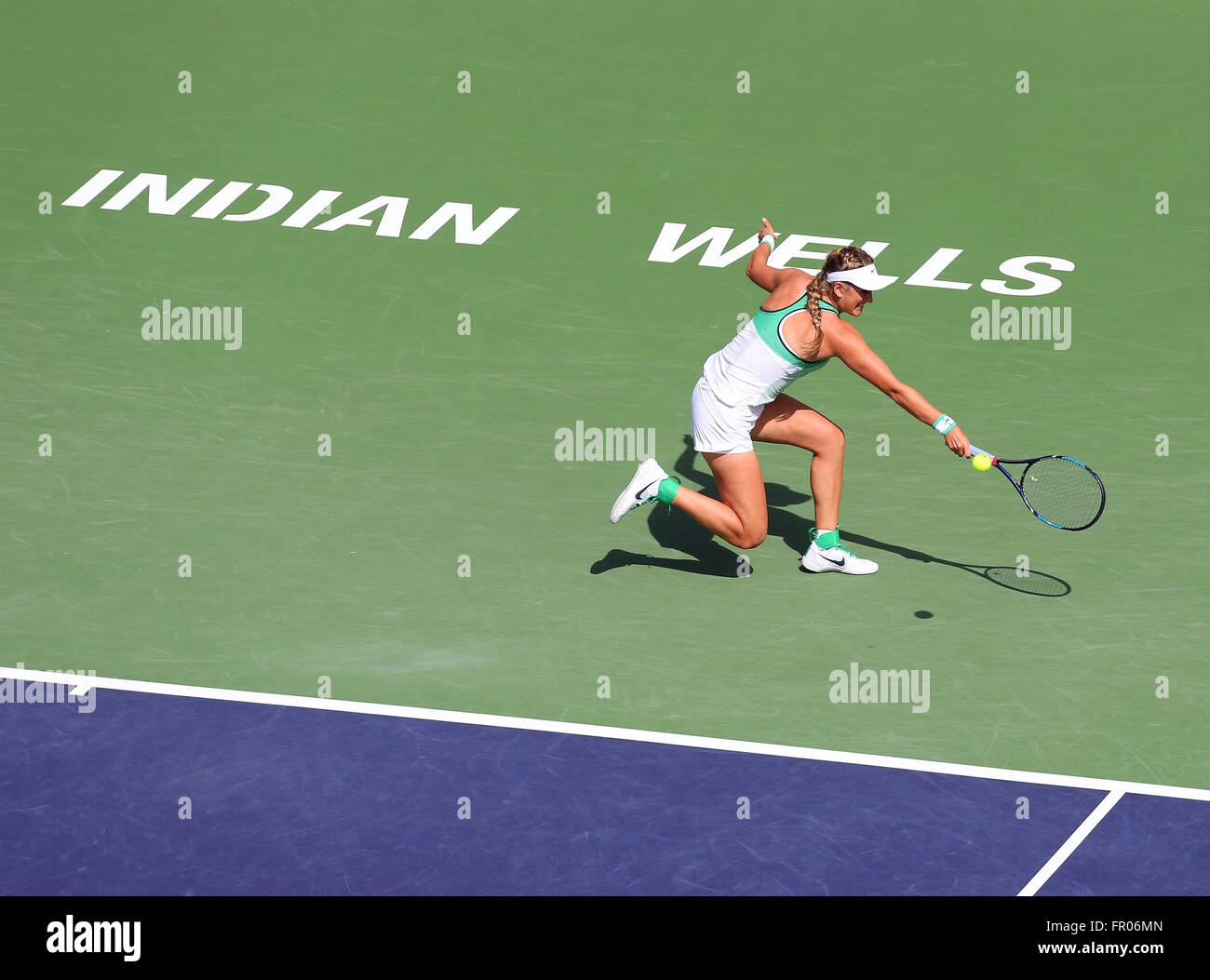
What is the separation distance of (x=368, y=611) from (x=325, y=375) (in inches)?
130

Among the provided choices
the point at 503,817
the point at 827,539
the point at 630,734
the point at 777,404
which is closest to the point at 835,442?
the point at 777,404

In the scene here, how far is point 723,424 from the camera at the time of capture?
10078 millimetres

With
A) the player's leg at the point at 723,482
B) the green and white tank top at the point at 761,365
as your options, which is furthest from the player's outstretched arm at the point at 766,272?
the player's leg at the point at 723,482

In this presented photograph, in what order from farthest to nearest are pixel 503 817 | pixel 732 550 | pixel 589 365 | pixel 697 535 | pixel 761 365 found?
pixel 589 365
pixel 697 535
pixel 732 550
pixel 761 365
pixel 503 817

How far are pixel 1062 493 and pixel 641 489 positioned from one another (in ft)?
8.54

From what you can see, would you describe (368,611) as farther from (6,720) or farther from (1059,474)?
(1059,474)

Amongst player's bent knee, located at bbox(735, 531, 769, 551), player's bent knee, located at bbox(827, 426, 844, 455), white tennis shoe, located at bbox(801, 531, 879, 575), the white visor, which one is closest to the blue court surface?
player's bent knee, located at bbox(735, 531, 769, 551)

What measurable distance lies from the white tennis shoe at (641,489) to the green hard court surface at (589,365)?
1.69ft

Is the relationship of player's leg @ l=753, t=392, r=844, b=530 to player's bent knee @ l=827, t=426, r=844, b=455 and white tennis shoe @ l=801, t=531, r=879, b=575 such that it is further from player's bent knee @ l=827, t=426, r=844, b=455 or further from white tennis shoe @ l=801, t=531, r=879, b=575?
white tennis shoe @ l=801, t=531, r=879, b=575

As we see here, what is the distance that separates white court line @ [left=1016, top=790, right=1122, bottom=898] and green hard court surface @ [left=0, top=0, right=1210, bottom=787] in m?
0.36

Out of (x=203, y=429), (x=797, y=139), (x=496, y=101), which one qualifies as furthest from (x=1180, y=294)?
(x=203, y=429)

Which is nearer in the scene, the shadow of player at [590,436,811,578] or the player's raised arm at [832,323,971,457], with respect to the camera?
the player's raised arm at [832,323,971,457]

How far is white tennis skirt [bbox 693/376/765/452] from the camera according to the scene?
10062 mm

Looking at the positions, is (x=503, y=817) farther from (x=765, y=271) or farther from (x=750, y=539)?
(x=765, y=271)
